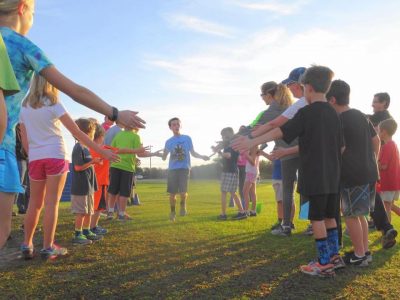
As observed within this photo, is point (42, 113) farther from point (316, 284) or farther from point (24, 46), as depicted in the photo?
point (316, 284)

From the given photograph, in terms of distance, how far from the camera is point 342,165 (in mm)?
4480

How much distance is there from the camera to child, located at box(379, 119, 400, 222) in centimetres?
Answer: 648

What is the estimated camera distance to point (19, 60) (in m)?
2.60

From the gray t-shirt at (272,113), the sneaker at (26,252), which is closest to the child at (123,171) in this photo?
the gray t-shirt at (272,113)

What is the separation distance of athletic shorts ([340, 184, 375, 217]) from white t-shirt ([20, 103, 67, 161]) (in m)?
3.21

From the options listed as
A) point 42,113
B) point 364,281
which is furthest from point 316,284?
point 42,113

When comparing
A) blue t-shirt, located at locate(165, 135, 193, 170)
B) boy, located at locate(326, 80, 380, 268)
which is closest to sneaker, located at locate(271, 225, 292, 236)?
boy, located at locate(326, 80, 380, 268)

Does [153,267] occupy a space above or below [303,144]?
below

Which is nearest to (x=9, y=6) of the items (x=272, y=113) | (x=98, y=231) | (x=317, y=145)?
(x=317, y=145)

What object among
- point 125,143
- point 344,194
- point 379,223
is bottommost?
point 379,223

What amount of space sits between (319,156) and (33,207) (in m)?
3.18

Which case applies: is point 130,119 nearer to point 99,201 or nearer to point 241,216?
point 99,201

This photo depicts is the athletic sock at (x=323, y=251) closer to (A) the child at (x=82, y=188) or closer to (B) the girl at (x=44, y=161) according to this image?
(B) the girl at (x=44, y=161)

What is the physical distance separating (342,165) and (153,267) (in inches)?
91.1
